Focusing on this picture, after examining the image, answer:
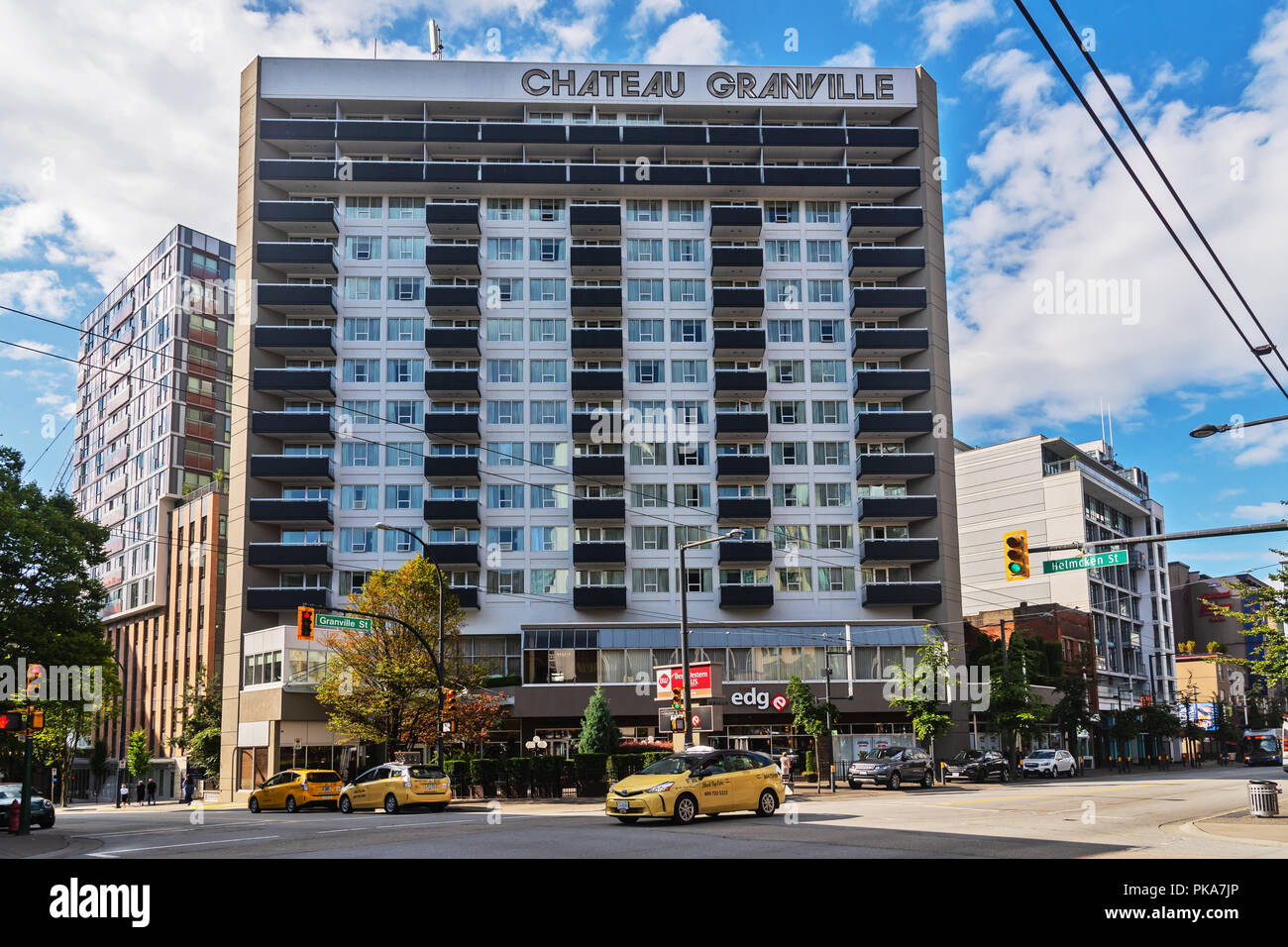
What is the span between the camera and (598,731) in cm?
4575

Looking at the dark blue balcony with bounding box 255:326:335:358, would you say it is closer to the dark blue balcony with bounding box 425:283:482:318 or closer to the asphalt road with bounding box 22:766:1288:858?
the dark blue balcony with bounding box 425:283:482:318

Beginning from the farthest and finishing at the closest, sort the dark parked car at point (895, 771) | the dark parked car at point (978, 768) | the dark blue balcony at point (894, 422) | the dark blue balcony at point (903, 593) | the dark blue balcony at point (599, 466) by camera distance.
→ the dark blue balcony at point (894, 422)
the dark blue balcony at point (599, 466)
the dark blue balcony at point (903, 593)
the dark parked car at point (978, 768)
the dark parked car at point (895, 771)

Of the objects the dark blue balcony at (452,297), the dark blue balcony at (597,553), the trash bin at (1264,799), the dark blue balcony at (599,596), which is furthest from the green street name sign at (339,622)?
the dark blue balcony at (452,297)

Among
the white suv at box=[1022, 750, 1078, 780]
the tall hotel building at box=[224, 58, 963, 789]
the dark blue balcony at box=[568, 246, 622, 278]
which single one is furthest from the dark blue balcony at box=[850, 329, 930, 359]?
the white suv at box=[1022, 750, 1078, 780]

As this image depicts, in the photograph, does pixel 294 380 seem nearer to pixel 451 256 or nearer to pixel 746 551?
pixel 451 256

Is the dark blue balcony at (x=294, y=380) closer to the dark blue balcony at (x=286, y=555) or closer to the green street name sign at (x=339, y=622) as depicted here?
the dark blue balcony at (x=286, y=555)

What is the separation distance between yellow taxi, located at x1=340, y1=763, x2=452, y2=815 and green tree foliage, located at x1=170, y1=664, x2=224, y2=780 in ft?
132

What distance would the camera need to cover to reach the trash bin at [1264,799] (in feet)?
76.8

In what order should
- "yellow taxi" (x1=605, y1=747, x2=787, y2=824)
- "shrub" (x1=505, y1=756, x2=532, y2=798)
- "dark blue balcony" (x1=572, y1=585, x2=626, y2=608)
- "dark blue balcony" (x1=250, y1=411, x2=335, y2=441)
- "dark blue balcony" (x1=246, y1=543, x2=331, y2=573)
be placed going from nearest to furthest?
"yellow taxi" (x1=605, y1=747, x2=787, y2=824) < "shrub" (x1=505, y1=756, x2=532, y2=798) < "dark blue balcony" (x1=246, y1=543, x2=331, y2=573) < "dark blue balcony" (x1=572, y1=585, x2=626, y2=608) < "dark blue balcony" (x1=250, y1=411, x2=335, y2=441)

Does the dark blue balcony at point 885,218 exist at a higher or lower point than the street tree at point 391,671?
higher

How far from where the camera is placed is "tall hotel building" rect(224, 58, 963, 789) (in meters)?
64.6

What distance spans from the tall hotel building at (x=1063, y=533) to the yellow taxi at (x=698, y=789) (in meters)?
68.4
